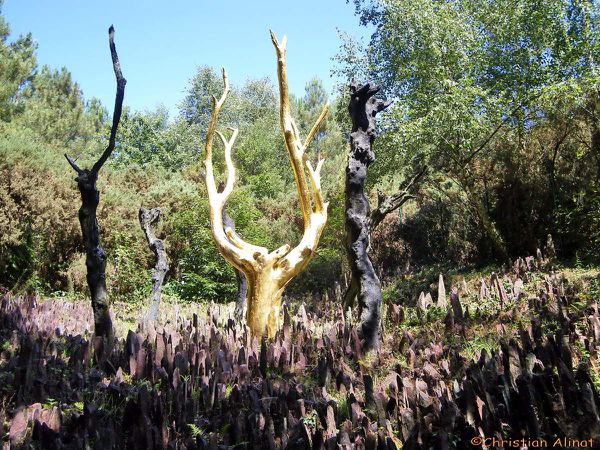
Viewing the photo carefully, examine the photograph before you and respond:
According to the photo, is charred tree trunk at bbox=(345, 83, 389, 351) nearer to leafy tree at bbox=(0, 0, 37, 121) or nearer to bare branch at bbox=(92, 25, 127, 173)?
bare branch at bbox=(92, 25, 127, 173)

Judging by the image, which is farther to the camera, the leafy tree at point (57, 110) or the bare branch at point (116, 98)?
the leafy tree at point (57, 110)

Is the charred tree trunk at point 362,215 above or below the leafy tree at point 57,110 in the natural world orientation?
below

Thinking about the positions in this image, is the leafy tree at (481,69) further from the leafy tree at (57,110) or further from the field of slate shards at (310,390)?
the leafy tree at (57,110)

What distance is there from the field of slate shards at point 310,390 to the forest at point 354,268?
0.02 meters

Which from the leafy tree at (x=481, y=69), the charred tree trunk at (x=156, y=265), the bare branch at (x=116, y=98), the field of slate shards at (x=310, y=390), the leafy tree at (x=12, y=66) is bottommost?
the field of slate shards at (x=310, y=390)

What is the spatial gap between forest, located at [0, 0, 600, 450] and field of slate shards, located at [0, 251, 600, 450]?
0.02 m

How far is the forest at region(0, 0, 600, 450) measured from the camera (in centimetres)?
278

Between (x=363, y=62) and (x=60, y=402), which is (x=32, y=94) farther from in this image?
(x=60, y=402)

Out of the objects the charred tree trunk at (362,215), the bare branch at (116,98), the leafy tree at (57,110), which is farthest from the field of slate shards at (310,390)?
the leafy tree at (57,110)

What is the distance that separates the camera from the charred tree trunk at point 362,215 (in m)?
5.59

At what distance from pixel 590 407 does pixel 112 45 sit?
6482 millimetres

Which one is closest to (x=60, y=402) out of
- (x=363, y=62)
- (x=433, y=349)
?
(x=433, y=349)

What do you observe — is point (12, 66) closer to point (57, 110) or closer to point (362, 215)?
point (57, 110)

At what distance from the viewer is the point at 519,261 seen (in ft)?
33.8
